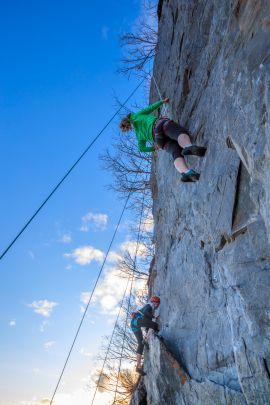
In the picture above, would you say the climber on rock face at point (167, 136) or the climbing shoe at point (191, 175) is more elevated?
the climber on rock face at point (167, 136)

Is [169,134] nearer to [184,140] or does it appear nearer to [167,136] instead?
[167,136]

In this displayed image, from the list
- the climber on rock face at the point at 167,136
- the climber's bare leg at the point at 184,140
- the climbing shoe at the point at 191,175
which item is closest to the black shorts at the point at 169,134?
the climber on rock face at the point at 167,136

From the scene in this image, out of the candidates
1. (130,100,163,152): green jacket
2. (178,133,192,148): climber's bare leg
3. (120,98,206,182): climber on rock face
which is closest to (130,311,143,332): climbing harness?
(120,98,206,182): climber on rock face

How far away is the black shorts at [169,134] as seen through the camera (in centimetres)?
408

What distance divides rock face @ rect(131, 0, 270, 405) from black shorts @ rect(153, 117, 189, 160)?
1.06 feet

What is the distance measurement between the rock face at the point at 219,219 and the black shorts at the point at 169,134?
323 mm

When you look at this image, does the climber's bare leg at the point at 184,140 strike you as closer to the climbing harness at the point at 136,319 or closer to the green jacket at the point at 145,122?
the green jacket at the point at 145,122

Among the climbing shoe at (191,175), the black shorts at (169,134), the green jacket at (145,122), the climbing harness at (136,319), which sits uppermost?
the green jacket at (145,122)

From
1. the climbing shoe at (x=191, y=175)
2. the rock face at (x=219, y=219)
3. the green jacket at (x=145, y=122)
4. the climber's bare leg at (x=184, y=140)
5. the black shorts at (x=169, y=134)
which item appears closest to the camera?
the rock face at (x=219, y=219)

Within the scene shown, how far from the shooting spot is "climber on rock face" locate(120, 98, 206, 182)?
362 centimetres

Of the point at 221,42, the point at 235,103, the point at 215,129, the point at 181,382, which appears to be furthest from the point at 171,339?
the point at 221,42

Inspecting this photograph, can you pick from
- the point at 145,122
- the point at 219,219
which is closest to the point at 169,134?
the point at 145,122

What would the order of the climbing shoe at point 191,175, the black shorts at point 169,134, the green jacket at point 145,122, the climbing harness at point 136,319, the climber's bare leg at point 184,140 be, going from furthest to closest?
the climbing harness at point 136,319 → the green jacket at point 145,122 → the black shorts at point 169,134 → the climber's bare leg at point 184,140 → the climbing shoe at point 191,175

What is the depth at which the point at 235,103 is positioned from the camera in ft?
9.45
